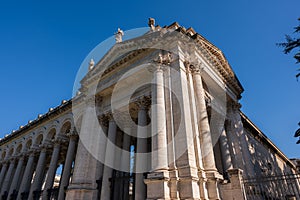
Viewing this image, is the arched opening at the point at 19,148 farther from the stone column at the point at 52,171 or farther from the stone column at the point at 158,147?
the stone column at the point at 158,147

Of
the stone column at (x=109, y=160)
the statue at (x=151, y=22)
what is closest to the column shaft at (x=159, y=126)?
the statue at (x=151, y=22)

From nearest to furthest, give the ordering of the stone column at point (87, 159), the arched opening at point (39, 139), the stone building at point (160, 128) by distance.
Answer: the stone building at point (160, 128) < the stone column at point (87, 159) < the arched opening at point (39, 139)

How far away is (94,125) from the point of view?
1581 centimetres

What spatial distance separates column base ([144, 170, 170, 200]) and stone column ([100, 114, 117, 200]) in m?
4.77

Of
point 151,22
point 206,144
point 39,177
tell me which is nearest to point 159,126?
point 206,144

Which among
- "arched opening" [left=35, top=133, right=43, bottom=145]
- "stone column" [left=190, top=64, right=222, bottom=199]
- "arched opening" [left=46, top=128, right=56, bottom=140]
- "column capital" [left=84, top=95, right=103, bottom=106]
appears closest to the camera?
"stone column" [left=190, top=64, right=222, bottom=199]

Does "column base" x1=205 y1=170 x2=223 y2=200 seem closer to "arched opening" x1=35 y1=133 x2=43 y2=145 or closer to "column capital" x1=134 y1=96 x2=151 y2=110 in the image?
"column capital" x1=134 y1=96 x2=151 y2=110

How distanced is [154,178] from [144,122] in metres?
4.68

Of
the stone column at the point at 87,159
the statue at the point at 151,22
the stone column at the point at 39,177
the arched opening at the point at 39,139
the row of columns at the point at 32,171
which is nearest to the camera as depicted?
the stone column at the point at 87,159

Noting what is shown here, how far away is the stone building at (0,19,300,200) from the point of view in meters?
9.65

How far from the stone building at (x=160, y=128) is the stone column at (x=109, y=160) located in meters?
0.06

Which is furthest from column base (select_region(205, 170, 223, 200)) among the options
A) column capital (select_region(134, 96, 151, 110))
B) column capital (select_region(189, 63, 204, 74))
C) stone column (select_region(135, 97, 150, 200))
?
column capital (select_region(189, 63, 204, 74))

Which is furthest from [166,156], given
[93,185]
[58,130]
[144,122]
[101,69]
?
[58,130]

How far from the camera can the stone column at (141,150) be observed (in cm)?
1148
